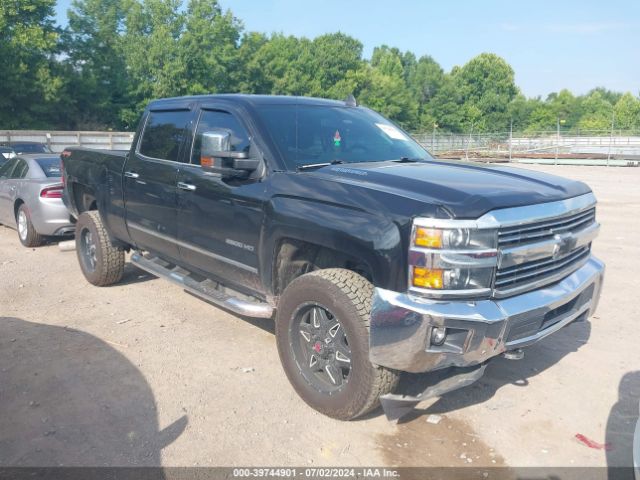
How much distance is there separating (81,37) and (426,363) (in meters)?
55.0

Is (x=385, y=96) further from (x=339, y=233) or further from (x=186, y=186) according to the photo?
(x=339, y=233)

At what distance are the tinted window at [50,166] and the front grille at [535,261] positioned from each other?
24.9ft

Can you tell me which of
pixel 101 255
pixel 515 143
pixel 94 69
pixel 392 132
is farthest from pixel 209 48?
pixel 392 132

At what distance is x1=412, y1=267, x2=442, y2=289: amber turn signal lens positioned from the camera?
306 centimetres

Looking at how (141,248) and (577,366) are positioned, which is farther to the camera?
(141,248)

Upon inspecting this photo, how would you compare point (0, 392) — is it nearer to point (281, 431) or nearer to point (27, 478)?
point (27, 478)

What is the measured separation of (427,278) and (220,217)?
197 cm

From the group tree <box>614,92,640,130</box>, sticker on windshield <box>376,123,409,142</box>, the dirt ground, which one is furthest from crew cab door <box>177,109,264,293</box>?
tree <box>614,92,640,130</box>

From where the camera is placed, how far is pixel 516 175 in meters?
4.01

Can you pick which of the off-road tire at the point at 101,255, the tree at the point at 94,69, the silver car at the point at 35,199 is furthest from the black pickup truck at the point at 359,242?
the tree at the point at 94,69

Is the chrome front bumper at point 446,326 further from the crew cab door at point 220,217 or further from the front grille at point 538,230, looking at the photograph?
the crew cab door at point 220,217

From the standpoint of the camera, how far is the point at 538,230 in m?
3.41

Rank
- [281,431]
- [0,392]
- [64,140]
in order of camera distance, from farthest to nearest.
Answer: [64,140] < [0,392] < [281,431]

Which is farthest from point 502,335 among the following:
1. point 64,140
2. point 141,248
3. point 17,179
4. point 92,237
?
point 64,140
